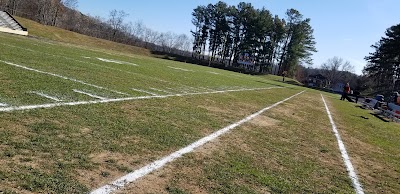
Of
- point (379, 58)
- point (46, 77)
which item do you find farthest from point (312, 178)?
point (379, 58)

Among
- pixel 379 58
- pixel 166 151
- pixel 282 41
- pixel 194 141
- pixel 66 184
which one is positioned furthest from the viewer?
pixel 282 41

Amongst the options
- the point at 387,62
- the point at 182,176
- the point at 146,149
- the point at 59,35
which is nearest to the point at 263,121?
the point at 146,149

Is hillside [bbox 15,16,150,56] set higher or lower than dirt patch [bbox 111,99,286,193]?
higher

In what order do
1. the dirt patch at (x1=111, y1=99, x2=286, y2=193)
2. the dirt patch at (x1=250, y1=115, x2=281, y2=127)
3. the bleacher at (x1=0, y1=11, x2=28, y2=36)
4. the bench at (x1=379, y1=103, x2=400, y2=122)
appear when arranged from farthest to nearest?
1. the bleacher at (x1=0, y1=11, x2=28, y2=36)
2. the bench at (x1=379, y1=103, x2=400, y2=122)
3. the dirt patch at (x1=250, y1=115, x2=281, y2=127)
4. the dirt patch at (x1=111, y1=99, x2=286, y2=193)

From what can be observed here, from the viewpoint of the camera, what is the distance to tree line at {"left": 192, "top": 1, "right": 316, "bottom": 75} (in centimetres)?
9212

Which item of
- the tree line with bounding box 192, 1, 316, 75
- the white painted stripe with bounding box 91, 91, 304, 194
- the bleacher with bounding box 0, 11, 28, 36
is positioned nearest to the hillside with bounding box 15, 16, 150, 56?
the bleacher with bounding box 0, 11, 28, 36

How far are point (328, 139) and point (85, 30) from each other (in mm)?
99482

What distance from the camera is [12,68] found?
1041 centimetres

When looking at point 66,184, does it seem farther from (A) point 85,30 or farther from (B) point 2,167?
→ (A) point 85,30

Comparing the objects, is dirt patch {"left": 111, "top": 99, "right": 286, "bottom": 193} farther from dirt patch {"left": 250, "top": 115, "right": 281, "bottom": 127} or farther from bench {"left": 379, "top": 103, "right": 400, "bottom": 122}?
bench {"left": 379, "top": 103, "right": 400, "bottom": 122}

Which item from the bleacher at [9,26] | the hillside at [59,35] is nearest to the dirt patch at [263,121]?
the bleacher at [9,26]

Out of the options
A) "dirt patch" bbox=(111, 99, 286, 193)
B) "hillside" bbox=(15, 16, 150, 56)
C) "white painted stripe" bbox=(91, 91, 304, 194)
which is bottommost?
"dirt patch" bbox=(111, 99, 286, 193)

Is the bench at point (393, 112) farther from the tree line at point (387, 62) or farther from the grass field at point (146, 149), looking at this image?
the tree line at point (387, 62)

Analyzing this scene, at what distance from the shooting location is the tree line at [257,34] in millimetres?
92125
